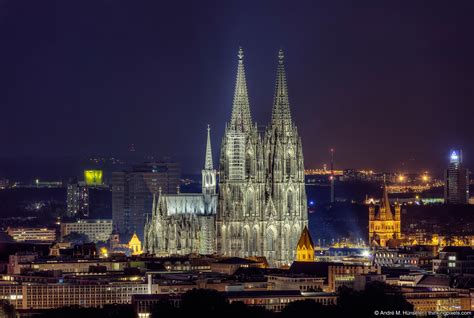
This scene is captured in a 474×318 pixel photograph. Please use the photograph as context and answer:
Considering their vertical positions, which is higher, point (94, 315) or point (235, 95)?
point (235, 95)

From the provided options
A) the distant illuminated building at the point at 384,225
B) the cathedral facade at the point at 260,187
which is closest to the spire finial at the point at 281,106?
the cathedral facade at the point at 260,187

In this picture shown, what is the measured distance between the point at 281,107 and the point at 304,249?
11.4 meters

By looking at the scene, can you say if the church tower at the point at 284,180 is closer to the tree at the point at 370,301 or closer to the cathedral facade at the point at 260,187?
the cathedral facade at the point at 260,187

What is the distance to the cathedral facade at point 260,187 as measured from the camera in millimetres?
155625

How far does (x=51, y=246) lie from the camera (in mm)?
178875

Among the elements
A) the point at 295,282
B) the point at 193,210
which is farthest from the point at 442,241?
the point at 295,282

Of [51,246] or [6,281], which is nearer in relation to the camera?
[6,281]

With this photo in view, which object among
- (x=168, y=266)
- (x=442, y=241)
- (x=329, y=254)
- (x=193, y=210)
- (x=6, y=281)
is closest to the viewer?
(x=6, y=281)

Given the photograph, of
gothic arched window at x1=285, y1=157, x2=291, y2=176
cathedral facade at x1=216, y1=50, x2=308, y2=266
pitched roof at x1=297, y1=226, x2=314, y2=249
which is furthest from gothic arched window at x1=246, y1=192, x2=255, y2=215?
→ pitched roof at x1=297, y1=226, x2=314, y2=249

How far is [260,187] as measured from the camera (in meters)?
156

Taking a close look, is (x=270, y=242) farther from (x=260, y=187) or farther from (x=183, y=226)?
(x=183, y=226)

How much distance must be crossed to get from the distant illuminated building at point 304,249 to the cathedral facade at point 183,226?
9.31 metres

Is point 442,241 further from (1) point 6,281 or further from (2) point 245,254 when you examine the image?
(1) point 6,281

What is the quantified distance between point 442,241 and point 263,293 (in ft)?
250
